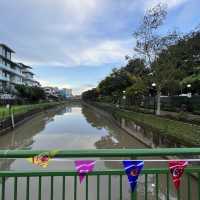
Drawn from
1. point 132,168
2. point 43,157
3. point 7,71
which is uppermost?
point 7,71

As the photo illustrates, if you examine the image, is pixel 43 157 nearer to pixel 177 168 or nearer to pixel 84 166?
pixel 84 166

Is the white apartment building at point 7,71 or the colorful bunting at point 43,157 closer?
the colorful bunting at point 43,157

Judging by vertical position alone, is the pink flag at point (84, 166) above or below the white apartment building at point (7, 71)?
below

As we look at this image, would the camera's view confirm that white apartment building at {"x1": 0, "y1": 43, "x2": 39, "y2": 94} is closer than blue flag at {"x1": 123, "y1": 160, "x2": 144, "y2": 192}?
No

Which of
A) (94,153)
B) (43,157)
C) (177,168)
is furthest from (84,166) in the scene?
(177,168)

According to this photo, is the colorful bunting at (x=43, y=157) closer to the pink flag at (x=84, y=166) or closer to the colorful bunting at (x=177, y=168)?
the pink flag at (x=84, y=166)

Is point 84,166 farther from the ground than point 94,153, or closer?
closer

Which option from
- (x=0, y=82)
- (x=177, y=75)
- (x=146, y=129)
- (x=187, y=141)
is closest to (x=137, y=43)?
(x=177, y=75)

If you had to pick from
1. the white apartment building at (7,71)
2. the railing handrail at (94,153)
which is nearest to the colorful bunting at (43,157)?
the railing handrail at (94,153)

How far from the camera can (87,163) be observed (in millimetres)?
3557

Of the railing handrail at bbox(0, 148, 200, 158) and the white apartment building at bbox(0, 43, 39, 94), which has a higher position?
the white apartment building at bbox(0, 43, 39, 94)

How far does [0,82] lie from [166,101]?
142 feet

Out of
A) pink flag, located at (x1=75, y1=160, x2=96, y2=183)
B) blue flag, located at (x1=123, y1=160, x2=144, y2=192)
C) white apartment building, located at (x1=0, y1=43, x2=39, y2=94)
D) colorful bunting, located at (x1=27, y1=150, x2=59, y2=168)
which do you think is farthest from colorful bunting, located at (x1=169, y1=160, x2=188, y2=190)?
white apartment building, located at (x1=0, y1=43, x2=39, y2=94)

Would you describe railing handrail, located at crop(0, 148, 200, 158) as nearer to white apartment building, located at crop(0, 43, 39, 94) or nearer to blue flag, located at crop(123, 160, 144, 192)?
blue flag, located at crop(123, 160, 144, 192)
